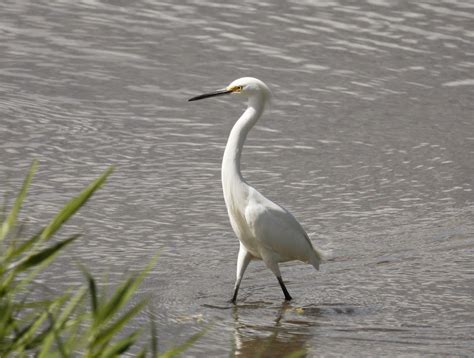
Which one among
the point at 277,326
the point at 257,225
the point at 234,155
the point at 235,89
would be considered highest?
the point at 235,89

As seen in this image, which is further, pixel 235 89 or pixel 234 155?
pixel 235 89

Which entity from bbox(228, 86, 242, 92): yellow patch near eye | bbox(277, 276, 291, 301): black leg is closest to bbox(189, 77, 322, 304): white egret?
bbox(277, 276, 291, 301): black leg

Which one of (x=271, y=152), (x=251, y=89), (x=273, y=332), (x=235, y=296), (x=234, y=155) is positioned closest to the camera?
(x=273, y=332)

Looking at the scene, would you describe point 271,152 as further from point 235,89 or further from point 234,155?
point 234,155

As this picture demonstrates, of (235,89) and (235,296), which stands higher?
(235,89)

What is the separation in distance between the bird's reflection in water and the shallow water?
2 centimetres

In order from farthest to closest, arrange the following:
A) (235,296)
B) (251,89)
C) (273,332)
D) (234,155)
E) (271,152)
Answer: (271,152), (251,89), (234,155), (235,296), (273,332)

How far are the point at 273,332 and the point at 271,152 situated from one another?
10.6 feet

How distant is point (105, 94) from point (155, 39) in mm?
1614

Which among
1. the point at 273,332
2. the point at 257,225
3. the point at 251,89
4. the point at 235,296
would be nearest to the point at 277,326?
the point at 273,332

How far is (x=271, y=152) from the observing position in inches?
360

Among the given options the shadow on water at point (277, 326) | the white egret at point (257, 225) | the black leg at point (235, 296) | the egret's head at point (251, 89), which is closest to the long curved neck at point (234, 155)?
the white egret at point (257, 225)

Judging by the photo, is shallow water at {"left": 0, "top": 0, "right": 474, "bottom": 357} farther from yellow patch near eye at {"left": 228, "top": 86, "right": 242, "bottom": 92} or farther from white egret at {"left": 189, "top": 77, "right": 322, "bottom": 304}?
yellow patch near eye at {"left": 228, "top": 86, "right": 242, "bottom": 92}

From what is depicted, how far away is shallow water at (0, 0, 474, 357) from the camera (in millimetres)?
6363
